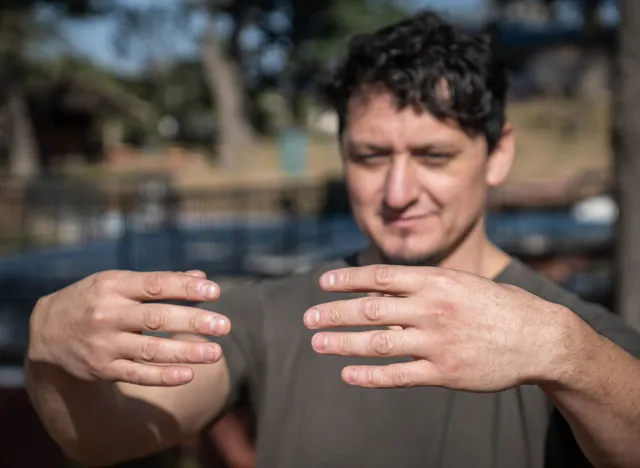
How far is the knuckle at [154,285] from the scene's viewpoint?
1562 mm

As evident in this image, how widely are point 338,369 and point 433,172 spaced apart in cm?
55

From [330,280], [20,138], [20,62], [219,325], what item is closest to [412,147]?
[330,280]

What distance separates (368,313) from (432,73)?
89 cm

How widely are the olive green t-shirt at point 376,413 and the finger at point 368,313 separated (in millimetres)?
541

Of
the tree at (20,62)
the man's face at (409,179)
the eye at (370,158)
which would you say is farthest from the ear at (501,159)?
the tree at (20,62)

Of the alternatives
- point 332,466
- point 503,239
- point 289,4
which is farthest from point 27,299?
point 289,4

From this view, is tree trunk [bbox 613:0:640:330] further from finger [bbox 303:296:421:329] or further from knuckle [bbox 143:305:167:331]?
knuckle [bbox 143:305:167:331]

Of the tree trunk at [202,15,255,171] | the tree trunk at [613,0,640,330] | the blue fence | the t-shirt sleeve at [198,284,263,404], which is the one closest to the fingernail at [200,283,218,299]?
the t-shirt sleeve at [198,284,263,404]

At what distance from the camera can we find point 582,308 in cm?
201

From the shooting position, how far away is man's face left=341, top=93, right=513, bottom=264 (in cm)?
207

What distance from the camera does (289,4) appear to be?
136 ft

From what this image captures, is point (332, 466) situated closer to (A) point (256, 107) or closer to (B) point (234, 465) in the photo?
(B) point (234, 465)

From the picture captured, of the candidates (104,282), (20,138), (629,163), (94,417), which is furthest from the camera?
(20,138)

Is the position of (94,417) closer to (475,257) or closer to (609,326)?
(475,257)
